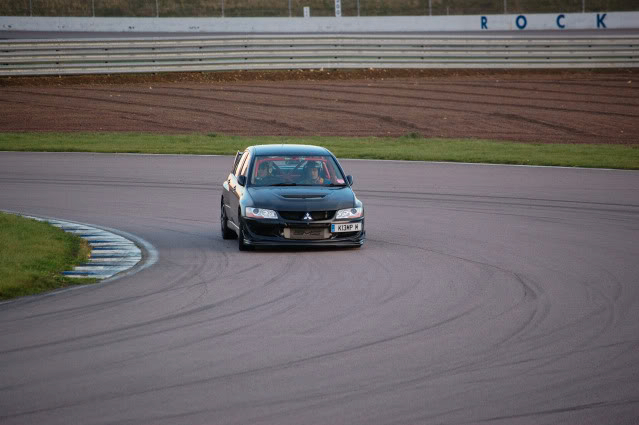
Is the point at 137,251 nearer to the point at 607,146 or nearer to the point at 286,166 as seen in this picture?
the point at 286,166

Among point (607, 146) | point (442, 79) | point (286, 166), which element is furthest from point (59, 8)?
point (286, 166)

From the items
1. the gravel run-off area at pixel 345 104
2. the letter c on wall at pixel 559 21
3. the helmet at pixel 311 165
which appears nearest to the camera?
the helmet at pixel 311 165

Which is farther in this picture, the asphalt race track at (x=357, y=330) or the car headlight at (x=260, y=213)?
the car headlight at (x=260, y=213)

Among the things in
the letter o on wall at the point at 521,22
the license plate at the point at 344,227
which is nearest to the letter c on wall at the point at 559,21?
the letter o on wall at the point at 521,22

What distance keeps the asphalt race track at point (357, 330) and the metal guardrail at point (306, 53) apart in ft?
70.7

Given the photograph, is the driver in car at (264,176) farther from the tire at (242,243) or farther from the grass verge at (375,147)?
the grass verge at (375,147)

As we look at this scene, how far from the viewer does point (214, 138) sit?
32.2 m

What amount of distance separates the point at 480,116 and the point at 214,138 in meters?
8.16

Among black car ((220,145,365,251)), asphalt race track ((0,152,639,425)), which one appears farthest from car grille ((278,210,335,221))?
asphalt race track ((0,152,639,425))

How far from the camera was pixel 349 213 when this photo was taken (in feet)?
48.6

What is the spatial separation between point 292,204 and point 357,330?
17.4 feet

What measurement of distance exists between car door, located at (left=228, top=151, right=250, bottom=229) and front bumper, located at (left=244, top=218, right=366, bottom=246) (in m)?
0.46

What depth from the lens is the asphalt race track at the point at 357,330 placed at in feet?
23.6

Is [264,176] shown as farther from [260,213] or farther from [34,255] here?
[34,255]
